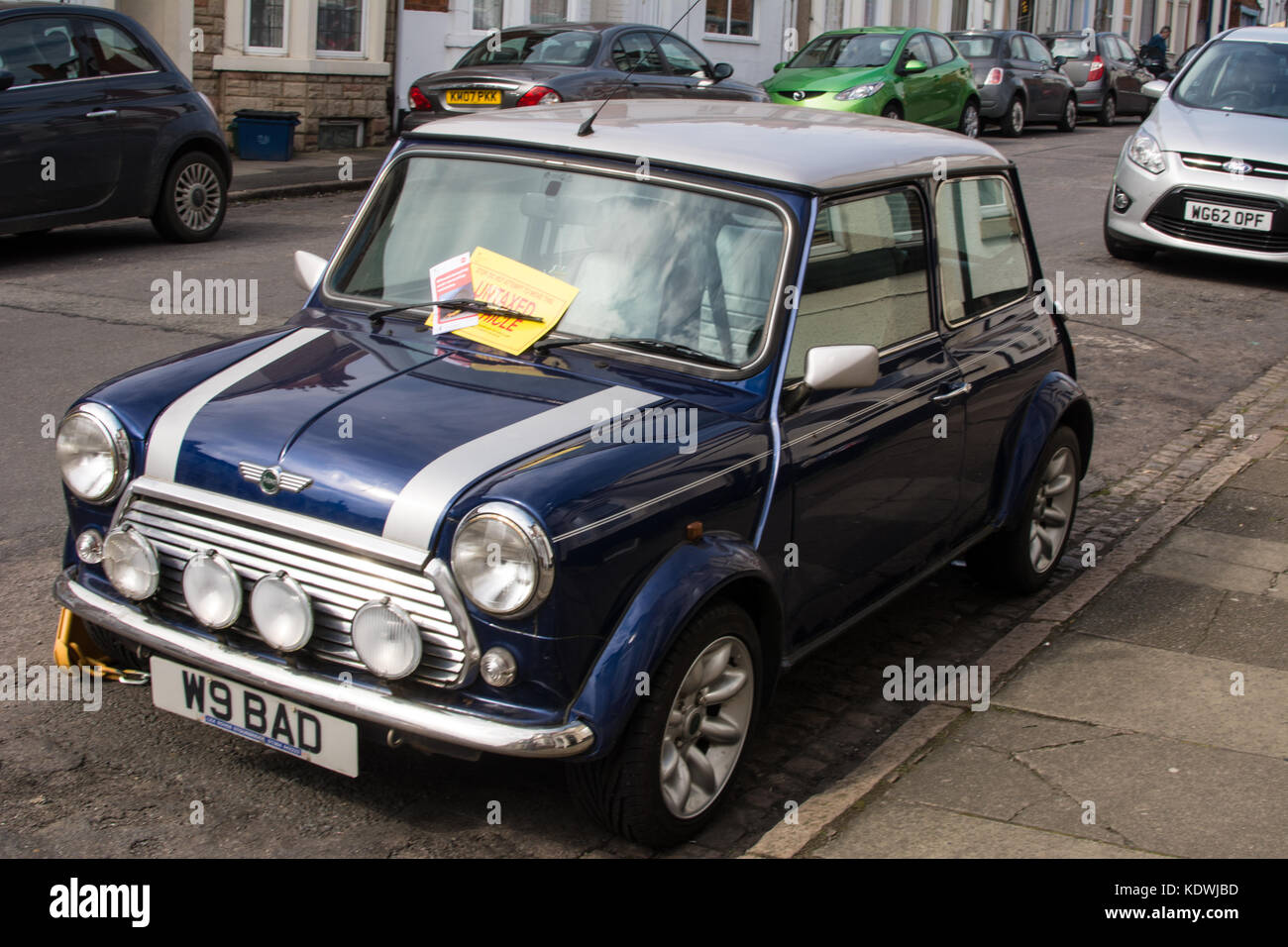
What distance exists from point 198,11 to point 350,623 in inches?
647

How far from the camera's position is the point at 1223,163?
1265 cm

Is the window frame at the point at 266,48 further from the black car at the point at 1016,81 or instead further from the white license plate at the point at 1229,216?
the white license plate at the point at 1229,216

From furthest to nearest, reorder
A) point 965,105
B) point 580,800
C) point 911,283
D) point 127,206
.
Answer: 1. point 965,105
2. point 127,206
3. point 911,283
4. point 580,800

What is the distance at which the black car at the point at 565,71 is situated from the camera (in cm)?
1628

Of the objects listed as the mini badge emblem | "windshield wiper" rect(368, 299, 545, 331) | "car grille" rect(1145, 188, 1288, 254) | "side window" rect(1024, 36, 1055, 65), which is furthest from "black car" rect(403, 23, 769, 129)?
the mini badge emblem

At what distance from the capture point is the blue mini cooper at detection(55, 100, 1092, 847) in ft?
11.6

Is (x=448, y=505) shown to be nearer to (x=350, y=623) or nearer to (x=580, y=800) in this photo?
(x=350, y=623)

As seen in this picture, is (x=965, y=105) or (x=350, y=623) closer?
(x=350, y=623)

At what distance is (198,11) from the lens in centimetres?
1822

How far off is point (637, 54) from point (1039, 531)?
12803 mm

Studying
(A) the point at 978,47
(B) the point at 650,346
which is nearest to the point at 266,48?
(A) the point at 978,47

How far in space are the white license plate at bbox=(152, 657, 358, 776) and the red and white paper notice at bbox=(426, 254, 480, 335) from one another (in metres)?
1.26

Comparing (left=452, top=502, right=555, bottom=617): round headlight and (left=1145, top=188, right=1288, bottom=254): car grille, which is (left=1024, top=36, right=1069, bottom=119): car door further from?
(left=452, top=502, right=555, bottom=617): round headlight
